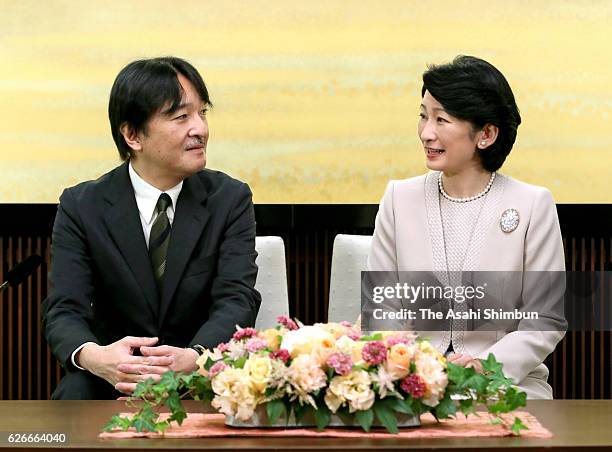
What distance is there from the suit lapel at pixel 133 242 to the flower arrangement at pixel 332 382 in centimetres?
104

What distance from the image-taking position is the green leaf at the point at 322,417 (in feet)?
6.28

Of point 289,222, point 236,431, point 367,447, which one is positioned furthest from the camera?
point 289,222

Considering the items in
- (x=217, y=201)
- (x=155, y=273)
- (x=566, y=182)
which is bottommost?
(x=155, y=273)

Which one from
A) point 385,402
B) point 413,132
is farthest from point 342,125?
point 385,402

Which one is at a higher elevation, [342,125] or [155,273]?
[342,125]

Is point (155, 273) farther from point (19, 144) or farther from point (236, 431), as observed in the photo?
point (19, 144)

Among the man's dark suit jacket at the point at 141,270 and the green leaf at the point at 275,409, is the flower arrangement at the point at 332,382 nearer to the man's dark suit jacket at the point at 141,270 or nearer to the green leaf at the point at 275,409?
the green leaf at the point at 275,409

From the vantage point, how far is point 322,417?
1915 mm

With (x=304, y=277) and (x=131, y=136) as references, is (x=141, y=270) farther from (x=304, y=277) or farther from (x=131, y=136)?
(x=304, y=277)

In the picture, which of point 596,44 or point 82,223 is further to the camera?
point 596,44

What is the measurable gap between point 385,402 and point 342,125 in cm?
263

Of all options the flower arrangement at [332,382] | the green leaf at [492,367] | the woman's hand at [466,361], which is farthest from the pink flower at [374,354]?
the woman's hand at [466,361]

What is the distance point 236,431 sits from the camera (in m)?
1.95

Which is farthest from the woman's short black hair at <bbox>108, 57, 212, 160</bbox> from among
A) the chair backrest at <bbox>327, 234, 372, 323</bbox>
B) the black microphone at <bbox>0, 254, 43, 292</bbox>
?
the chair backrest at <bbox>327, 234, 372, 323</bbox>
